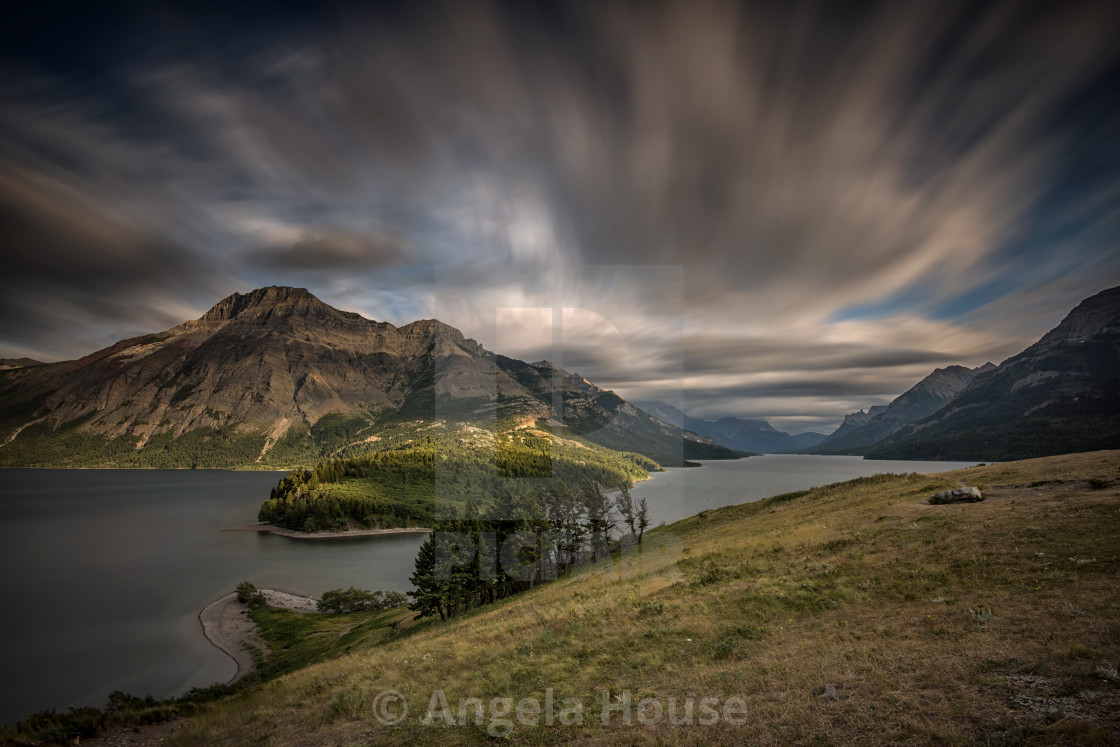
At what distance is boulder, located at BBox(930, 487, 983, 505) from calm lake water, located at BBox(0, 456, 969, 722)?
72.5m

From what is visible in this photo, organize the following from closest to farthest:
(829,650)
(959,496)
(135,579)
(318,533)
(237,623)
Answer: (829,650) → (959,496) → (237,623) → (135,579) → (318,533)

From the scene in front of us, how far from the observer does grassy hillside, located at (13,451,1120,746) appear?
10.2m

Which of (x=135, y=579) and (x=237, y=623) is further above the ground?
(x=237, y=623)

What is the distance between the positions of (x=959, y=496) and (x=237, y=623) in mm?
89792

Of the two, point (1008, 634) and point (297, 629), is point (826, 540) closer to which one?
point (1008, 634)

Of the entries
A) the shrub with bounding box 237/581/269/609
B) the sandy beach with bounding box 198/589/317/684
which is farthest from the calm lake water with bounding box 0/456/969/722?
the shrub with bounding box 237/581/269/609

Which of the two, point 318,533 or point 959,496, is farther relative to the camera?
point 318,533

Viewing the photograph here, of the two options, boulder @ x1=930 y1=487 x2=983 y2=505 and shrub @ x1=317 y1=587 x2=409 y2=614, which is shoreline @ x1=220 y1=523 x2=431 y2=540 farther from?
boulder @ x1=930 y1=487 x2=983 y2=505

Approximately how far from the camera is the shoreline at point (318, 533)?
130 m

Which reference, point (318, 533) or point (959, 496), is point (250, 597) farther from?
point (959, 496)

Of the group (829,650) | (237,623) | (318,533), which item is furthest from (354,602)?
(829,650)

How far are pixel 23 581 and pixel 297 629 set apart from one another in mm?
66634

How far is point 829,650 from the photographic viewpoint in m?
13.9

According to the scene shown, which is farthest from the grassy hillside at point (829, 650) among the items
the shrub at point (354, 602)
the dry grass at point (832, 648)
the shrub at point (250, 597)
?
the shrub at point (250, 597)
